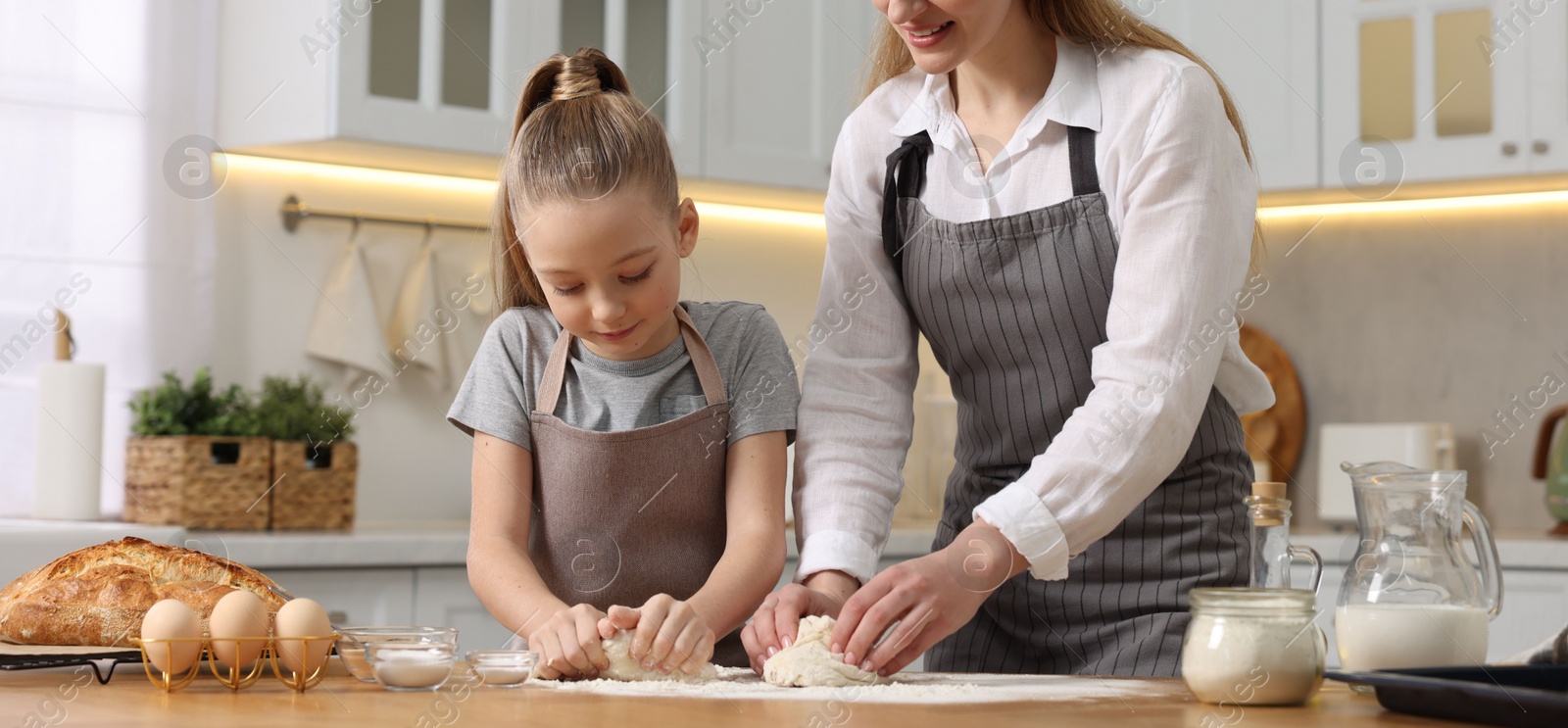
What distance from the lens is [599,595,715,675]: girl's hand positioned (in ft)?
3.36

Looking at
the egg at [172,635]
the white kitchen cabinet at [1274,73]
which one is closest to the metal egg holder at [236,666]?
the egg at [172,635]

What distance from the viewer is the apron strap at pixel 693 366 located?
127 centimetres

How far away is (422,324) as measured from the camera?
9.46 feet

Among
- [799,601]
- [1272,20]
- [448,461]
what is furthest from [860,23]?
[799,601]

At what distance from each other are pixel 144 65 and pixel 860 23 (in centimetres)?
143

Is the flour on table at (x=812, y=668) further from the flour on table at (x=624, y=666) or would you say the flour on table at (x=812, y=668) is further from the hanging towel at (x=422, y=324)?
the hanging towel at (x=422, y=324)

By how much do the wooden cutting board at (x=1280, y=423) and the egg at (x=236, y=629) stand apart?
258 centimetres

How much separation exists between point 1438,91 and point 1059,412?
188 cm

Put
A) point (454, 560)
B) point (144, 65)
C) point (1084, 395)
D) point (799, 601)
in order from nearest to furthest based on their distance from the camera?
point (799, 601) → point (1084, 395) → point (454, 560) → point (144, 65)

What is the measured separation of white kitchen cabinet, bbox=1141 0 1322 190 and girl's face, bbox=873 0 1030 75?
1.82m

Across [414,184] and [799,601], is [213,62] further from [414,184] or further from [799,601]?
[799,601]

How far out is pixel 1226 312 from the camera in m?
1.17

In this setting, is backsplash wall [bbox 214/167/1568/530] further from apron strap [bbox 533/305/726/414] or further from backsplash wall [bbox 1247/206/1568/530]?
apron strap [bbox 533/305/726/414]

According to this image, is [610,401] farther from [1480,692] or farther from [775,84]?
[775,84]
